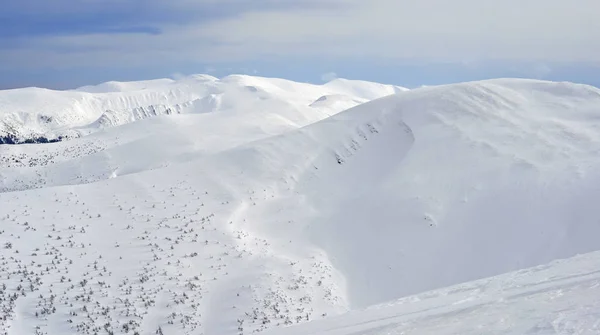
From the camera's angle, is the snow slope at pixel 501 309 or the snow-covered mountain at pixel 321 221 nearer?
the snow slope at pixel 501 309

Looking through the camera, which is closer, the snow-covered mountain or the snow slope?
the snow slope

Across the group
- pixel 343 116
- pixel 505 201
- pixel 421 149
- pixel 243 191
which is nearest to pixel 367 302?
pixel 505 201

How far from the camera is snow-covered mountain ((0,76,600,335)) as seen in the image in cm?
2167

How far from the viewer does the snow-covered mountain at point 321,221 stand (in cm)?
2167

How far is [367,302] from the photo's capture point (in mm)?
25172

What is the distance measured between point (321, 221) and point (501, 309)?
24.8m

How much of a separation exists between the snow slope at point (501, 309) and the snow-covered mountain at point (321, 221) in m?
0.27

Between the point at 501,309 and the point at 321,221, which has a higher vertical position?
the point at 501,309

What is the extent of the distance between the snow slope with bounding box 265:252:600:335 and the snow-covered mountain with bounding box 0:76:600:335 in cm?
27

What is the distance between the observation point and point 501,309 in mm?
9070

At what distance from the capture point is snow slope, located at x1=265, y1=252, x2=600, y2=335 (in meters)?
7.94

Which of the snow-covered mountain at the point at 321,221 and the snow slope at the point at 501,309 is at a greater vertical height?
the snow slope at the point at 501,309

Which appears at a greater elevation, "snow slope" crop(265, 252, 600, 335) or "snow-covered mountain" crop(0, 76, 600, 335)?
"snow slope" crop(265, 252, 600, 335)

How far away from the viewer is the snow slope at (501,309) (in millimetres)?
7938
